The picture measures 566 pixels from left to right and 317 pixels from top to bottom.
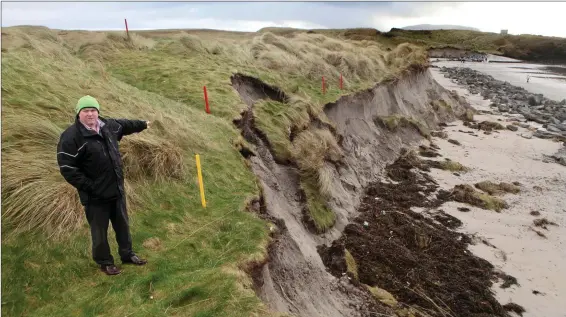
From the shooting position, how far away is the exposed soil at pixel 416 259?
29.6 feet

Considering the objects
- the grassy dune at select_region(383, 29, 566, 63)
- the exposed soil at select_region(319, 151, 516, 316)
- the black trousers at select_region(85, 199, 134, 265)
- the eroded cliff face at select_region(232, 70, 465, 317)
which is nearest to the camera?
the black trousers at select_region(85, 199, 134, 265)

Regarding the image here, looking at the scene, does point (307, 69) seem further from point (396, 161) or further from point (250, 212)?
point (250, 212)

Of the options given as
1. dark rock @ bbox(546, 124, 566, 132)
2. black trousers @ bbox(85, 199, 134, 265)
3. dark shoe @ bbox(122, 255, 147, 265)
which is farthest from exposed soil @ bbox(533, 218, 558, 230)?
dark rock @ bbox(546, 124, 566, 132)

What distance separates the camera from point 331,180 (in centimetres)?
1271

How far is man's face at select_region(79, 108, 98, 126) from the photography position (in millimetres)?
4805

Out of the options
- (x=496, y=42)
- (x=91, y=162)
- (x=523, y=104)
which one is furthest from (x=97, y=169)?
(x=496, y=42)

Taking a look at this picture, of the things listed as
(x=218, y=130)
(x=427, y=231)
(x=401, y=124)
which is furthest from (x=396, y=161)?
(x=218, y=130)

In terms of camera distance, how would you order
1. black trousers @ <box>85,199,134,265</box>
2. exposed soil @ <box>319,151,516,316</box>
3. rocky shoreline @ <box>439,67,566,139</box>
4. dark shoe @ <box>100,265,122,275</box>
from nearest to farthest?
black trousers @ <box>85,199,134,265</box>
dark shoe @ <box>100,265,122,275</box>
exposed soil @ <box>319,151,516,316</box>
rocky shoreline @ <box>439,67,566,139</box>

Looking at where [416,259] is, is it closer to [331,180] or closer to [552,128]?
[331,180]

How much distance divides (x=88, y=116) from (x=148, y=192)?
3.14 metres

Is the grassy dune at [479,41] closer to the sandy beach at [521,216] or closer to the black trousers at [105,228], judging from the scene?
the sandy beach at [521,216]

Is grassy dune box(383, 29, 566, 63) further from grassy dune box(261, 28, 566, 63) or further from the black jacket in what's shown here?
the black jacket

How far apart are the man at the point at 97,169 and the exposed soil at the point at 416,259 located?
5.49 m

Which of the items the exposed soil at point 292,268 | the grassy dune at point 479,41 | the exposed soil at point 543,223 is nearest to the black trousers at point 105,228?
the exposed soil at point 292,268
